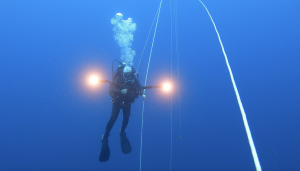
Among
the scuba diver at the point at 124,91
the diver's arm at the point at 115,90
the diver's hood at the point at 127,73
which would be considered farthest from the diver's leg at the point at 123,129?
the diver's hood at the point at 127,73

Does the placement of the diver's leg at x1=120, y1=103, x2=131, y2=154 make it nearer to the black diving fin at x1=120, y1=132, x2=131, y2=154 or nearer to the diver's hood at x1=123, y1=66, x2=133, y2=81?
the black diving fin at x1=120, y1=132, x2=131, y2=154

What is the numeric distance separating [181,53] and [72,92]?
18.4 m

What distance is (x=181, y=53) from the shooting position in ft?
86.3

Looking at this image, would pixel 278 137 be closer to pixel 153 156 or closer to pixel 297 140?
pixel 297 140

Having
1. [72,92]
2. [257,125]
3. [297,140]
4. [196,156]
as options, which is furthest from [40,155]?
[297,140]

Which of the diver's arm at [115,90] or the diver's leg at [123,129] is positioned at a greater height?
the diver's arm at [115,90]

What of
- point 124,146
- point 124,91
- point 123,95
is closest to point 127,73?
point 124,91

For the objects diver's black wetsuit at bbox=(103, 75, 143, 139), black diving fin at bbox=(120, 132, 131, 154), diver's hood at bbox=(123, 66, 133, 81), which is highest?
diver's hood at bbox=(123, 66, 133, 81)

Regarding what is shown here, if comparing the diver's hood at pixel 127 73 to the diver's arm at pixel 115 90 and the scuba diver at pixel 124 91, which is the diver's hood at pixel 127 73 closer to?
the scuba diver at pixel 124 91

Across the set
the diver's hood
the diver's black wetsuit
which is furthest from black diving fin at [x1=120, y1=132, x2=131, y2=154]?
the diver's hood

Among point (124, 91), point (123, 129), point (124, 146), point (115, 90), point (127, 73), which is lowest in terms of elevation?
point (124, 146)

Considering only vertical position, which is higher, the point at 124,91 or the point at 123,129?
the point at 124,91

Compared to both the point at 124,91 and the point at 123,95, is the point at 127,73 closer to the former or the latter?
the point at 124,91

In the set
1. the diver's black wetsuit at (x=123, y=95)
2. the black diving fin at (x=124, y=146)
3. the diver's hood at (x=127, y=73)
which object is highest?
the diver's hood at (x=127, y=73)
